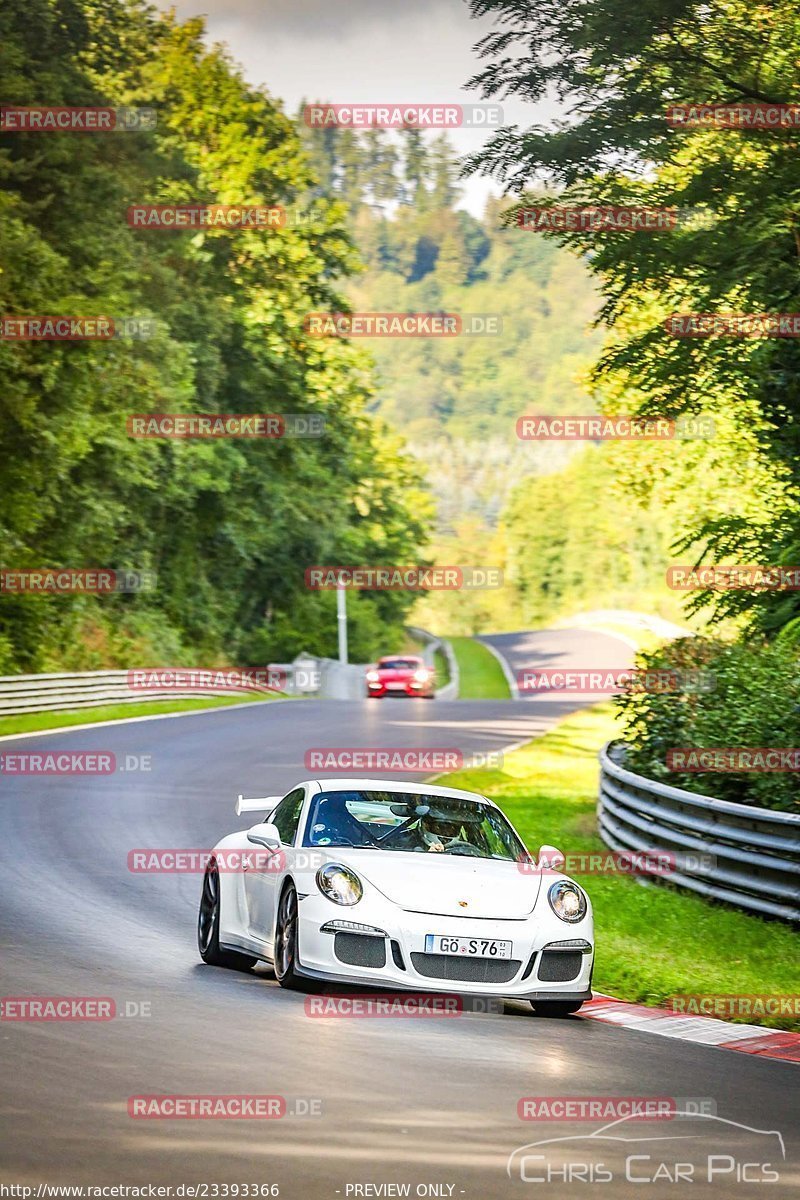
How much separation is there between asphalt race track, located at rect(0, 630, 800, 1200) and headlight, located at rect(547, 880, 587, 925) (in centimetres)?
61

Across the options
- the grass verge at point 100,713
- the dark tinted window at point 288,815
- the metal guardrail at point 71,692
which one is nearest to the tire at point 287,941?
the dark tinted window at point 288,815

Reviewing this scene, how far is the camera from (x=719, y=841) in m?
14.9

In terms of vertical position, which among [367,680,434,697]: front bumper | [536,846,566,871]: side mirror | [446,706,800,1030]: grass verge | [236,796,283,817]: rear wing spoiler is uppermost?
[236,796,283,817]: rear wing spoiler

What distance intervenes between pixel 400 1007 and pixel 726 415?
122ft

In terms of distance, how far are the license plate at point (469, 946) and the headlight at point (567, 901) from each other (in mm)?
515

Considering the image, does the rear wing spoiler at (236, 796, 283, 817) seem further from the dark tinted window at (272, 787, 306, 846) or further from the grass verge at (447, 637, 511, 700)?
the grass verge at (447, 637, 511, 700)

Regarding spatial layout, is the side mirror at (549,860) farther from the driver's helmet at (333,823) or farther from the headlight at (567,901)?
the driver's helmet at (333,823)

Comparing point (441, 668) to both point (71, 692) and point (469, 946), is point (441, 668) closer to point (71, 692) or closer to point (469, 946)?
point (71, 692)

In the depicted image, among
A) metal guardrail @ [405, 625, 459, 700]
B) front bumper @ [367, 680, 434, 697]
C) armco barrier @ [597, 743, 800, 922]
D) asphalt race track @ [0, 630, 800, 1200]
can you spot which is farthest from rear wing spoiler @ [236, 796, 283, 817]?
metal guardrail @ [405, 625, 459, 700]

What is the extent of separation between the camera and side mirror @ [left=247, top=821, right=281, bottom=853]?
10930 mm

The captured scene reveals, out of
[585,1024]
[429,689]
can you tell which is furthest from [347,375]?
[585,1024]

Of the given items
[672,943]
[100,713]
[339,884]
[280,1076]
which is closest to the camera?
[280,1076]

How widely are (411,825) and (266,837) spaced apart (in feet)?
3.14

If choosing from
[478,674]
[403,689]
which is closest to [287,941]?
[403,689]
